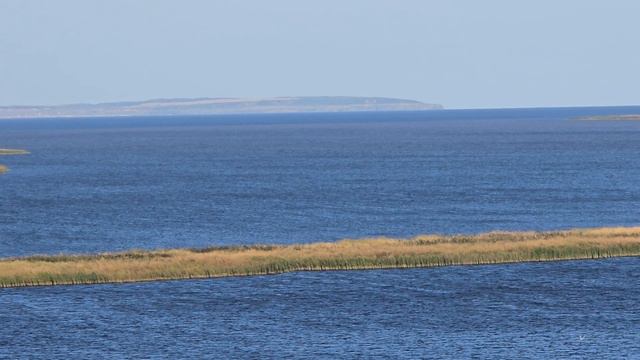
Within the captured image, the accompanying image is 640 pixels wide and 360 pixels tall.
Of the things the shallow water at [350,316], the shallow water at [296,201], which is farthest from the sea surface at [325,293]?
the shallow water at [296,201]

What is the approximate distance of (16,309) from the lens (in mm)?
63781

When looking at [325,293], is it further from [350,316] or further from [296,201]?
[296,201]

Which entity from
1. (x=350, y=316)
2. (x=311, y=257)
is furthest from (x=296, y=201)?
(x=350, y=316)

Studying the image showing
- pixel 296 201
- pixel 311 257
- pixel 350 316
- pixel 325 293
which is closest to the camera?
pixel 350 316

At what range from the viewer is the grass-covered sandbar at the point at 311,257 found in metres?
70.9

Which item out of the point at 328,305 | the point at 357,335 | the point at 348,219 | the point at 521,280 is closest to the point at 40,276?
the point at 328,305

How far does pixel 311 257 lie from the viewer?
7444cm

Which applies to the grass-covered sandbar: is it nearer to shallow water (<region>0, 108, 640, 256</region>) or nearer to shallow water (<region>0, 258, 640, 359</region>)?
shallow water (<region>0, 258, 640, 359</region>)

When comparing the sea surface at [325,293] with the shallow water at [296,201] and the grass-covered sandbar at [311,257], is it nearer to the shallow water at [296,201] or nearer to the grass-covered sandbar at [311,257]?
the shallow water at [296,201]

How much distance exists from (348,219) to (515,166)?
75727mm

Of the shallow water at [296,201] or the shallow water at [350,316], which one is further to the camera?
the shallow water at [296,201]

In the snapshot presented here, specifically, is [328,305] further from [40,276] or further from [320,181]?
[320,181]

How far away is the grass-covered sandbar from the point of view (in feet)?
Result: 233

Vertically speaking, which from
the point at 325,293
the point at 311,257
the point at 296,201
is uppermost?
the point at 311,257
